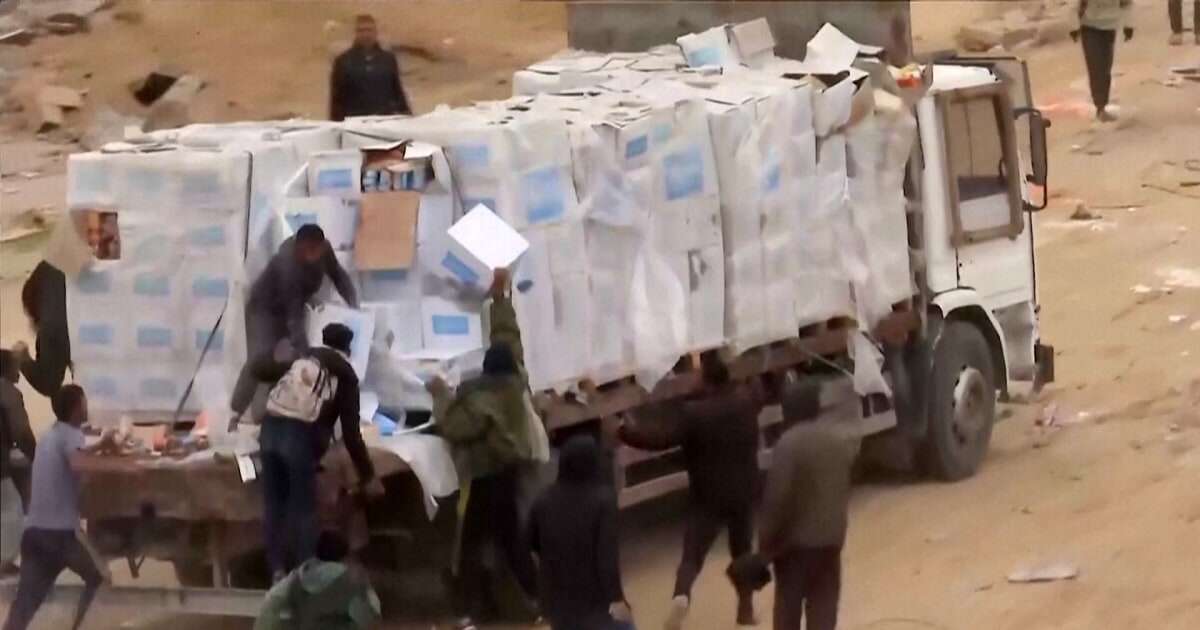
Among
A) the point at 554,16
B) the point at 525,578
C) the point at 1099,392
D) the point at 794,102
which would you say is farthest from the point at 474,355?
the point at 554,16

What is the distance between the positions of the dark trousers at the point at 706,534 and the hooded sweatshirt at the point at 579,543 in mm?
1417

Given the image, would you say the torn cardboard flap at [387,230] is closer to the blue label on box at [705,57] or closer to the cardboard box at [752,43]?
the blue label on box at [705,57]

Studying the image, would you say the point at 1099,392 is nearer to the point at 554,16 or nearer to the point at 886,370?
the point at 886,370

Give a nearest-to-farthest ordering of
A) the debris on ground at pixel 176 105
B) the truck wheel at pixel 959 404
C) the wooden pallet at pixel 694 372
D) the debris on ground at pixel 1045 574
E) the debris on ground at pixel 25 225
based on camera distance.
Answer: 1. the wooden pallet at pixel 694 372
2. the debris on ground at pixel 1045 574
3. the truck wheel at pixel 959 404
4. the debris on ground at pixel 25 225
5. the debris on ground at pixel 176 105

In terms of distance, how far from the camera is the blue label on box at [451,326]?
30.0 feet

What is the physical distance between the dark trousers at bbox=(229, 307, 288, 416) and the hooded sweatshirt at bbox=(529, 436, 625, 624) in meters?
1.67

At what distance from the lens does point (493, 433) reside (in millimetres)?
8961

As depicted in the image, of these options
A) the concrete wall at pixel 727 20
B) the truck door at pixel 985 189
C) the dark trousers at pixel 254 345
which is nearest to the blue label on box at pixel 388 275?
the dark trousers at pixel 254 345

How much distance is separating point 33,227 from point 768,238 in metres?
8.61

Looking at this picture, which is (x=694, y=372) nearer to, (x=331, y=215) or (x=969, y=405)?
(x=331, y=215)

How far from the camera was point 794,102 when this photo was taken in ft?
35.3

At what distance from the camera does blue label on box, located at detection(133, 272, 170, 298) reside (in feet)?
30.1

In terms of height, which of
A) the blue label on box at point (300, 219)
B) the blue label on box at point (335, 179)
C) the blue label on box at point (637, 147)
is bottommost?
the blue label on box at point (300, 219)

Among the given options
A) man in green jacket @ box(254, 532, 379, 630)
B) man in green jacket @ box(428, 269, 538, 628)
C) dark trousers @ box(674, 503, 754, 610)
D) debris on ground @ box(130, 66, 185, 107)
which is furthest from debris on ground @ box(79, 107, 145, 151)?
man in green jacket @ box(254, 532, 379, 630)
